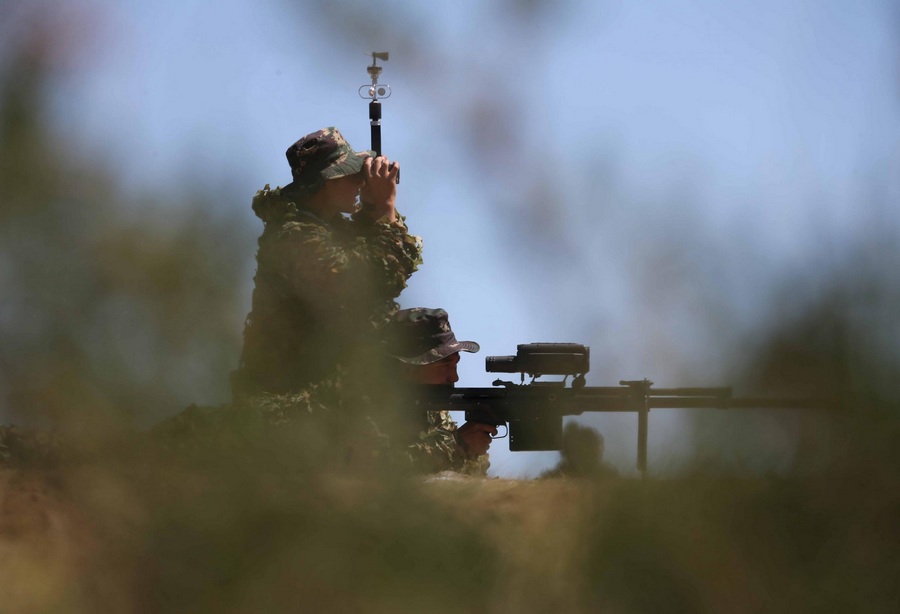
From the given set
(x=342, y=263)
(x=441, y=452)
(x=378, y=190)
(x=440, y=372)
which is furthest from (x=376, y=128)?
(x=441, y=452)

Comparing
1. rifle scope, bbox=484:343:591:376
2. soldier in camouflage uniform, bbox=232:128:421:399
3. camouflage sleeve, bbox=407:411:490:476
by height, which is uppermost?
soldier in camouflage uniform, bbox=232:128:421:399

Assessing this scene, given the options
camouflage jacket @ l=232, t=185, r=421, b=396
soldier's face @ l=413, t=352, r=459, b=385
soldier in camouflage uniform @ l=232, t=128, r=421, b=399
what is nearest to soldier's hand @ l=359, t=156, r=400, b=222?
soldier in camouflage uniform @ l=232, t=128, r=421, b=399

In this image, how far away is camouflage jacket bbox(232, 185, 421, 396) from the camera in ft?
16.9

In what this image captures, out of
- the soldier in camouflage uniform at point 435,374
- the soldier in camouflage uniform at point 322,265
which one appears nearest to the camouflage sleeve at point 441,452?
the soldier in camouflage uniform at point 435,374

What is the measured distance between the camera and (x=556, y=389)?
5.52 m

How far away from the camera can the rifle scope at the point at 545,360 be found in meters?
4.96

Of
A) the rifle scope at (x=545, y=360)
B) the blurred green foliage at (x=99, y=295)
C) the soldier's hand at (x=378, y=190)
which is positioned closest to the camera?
the blurred green foliage at (x=99, y=295)

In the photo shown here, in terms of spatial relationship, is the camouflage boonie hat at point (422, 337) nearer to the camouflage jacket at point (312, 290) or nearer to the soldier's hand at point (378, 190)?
the camouflage jacket at point (312, 290)

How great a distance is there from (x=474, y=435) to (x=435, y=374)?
1.24ft

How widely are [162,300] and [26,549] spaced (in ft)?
2.97

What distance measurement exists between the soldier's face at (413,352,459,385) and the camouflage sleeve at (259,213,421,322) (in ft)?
1.46

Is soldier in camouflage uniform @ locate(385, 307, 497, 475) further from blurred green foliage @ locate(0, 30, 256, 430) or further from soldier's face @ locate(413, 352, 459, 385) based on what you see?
blurred green foliage @ locate(0, 30, 256, 430)

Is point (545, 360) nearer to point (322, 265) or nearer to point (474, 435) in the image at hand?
point (474, 435)

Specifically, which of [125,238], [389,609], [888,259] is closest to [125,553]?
[389,609]
